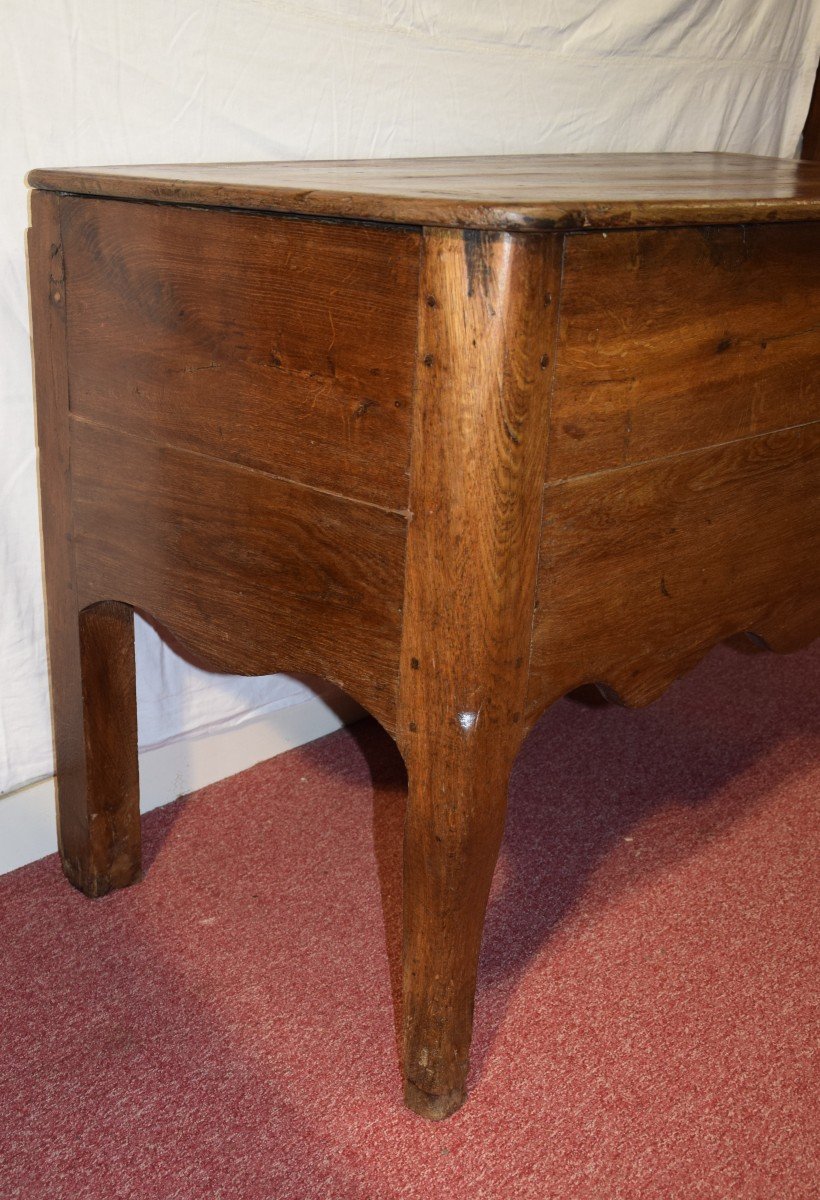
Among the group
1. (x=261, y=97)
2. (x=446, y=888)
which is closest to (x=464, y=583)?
(x=446, y=888)

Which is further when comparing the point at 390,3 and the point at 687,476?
the point at 390,3

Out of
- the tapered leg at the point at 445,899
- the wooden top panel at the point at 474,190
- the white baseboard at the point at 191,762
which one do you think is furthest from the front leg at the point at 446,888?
the white baseboard at the point at 191,762

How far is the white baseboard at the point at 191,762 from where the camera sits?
1.10 m

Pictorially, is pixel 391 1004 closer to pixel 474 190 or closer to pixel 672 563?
pixel 672 563

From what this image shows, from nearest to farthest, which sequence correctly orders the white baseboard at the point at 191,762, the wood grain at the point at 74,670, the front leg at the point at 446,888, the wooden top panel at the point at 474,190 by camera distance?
1. the wooden top panel at the point at 474,190
2. the front leg at the point at 446,888
3. the wood grain at the point at 74,670
4. the white baseboard at the point at 191,762

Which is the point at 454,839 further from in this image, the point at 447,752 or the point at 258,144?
the point at 258,144

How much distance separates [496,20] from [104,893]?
100cm

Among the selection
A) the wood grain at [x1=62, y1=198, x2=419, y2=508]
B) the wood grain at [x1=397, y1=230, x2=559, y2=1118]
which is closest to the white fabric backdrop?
the wood grain at [x1=62, y1=198, x2=419, y2=508]

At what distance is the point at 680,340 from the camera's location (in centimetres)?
76

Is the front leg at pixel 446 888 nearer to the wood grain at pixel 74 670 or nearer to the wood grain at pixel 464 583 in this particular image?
the wood grain at pixel 464 583

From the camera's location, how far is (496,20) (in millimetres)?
1277

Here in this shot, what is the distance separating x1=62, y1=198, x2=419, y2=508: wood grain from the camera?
684 millimetres

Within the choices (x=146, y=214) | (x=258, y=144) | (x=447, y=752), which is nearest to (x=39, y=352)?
(x=146, y=214)

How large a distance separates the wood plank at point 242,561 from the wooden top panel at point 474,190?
0.58 ft
